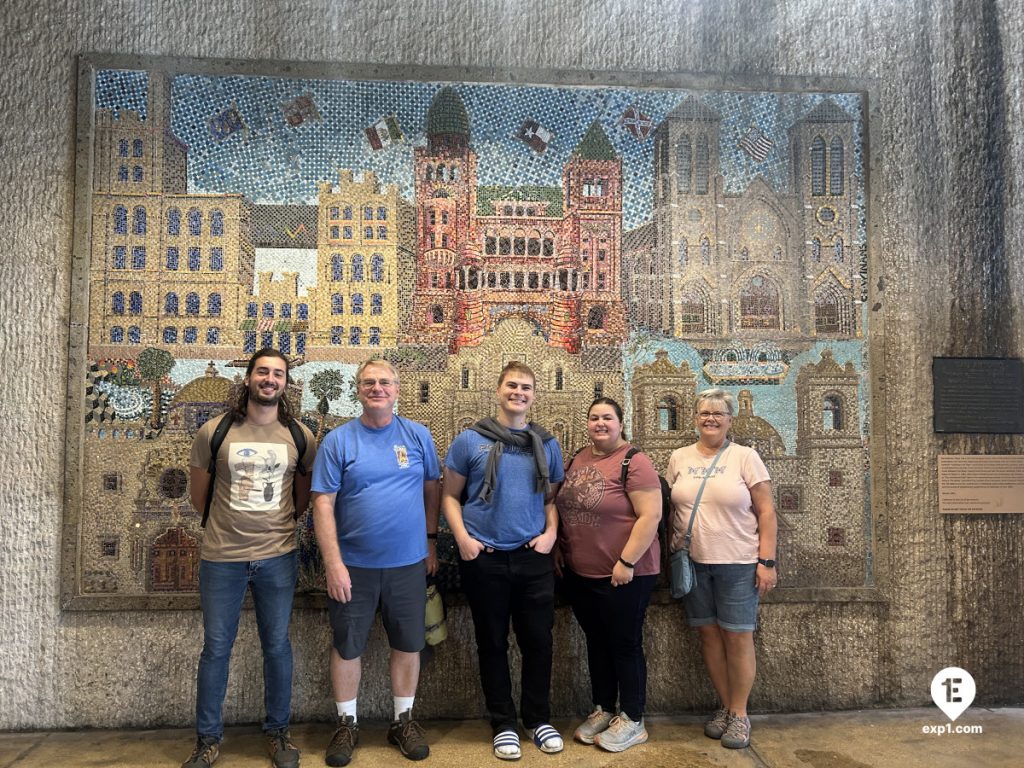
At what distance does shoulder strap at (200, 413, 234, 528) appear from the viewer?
2820 millimetres

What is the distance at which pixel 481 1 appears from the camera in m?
3.65

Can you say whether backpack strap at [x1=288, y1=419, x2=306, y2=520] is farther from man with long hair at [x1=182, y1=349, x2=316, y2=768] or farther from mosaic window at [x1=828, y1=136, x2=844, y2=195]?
mosaic window at [x1=828, y1=136, x2=844, y2=195]

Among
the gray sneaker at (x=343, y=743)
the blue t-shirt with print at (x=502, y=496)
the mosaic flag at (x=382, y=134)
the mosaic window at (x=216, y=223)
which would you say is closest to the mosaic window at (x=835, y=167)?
the blue t-shirt with print at (x=502, y=496)

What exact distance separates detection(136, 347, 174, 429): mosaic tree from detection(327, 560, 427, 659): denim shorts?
4.61 ft

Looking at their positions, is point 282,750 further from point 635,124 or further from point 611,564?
point 635,124

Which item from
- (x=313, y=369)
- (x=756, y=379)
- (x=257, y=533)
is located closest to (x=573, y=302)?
(x=756, y=379)

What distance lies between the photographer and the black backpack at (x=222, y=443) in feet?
9.25

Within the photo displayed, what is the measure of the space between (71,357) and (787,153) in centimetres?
393

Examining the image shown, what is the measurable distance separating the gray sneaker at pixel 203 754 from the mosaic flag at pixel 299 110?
2986 mm

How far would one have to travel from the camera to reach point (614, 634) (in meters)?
2.90

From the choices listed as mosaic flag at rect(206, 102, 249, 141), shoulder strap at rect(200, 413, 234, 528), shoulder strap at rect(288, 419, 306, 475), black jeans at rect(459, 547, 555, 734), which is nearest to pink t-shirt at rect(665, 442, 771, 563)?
black jeans at rect(459, 547, 555, 734)

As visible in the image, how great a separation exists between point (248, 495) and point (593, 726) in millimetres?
1859

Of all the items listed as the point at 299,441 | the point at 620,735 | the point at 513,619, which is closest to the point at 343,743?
the point at 513,619

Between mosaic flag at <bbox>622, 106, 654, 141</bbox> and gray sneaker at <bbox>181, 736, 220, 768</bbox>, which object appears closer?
gray sneaker at <bbox>181, 736, 220, 768</bbox>
